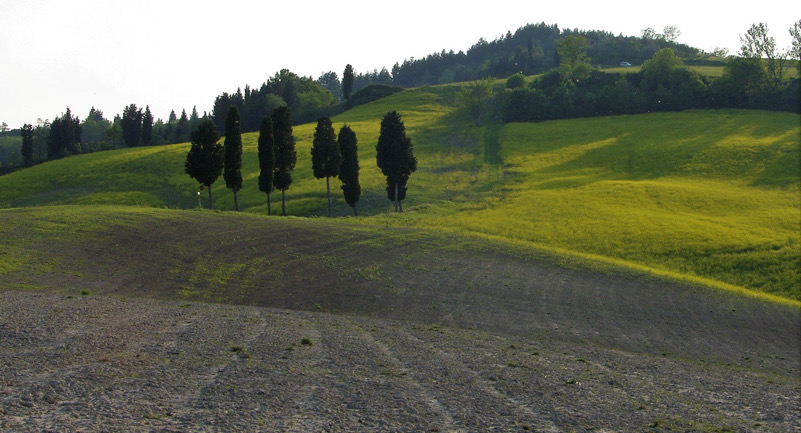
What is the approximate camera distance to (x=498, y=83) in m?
170

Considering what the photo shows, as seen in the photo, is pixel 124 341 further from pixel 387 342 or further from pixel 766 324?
pixel 766 324

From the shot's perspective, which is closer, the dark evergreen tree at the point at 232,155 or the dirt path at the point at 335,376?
the dirt path at the point at 335,376

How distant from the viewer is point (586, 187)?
74.2 metres

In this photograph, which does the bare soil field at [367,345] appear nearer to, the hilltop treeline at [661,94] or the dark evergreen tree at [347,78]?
the hilltop treeline at [661,94]

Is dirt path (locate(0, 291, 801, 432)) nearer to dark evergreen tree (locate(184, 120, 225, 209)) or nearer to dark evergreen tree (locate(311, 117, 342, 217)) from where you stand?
dark evergreen tree (locate(184, 120, 225, 209))

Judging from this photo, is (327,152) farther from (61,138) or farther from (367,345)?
(61,138)

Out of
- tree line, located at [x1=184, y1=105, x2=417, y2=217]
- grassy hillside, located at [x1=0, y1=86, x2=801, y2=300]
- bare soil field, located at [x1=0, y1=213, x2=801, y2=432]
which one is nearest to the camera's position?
bare soil field, located at [x1=0, y1=213, x2=801, y2=432]

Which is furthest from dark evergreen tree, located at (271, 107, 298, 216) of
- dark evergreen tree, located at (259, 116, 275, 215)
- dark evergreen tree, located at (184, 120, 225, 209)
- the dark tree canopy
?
dark evergreen tree, located at (184, 120, 225, 209)

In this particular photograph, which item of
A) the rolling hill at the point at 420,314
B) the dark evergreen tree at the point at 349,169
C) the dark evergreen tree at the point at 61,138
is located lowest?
the rolling hill at the point at 420,314

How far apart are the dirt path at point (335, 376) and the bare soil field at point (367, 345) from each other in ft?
0.25

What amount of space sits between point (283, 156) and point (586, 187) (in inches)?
1413

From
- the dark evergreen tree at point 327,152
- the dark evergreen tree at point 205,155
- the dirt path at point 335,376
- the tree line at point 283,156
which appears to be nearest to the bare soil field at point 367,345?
the dirt path at point 335,376

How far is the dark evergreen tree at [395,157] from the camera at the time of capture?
225ft

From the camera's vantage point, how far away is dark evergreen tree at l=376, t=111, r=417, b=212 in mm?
68500
